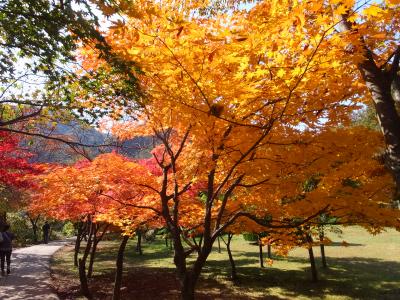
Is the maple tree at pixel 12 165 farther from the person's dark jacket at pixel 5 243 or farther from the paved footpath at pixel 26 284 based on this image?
the paved footpath at pixel 26 284

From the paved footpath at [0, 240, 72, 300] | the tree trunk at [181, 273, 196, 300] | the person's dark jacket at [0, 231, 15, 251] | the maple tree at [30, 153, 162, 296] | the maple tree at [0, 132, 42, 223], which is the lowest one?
the paved footpath at [0, 240, 72, 300]

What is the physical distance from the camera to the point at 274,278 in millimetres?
15164

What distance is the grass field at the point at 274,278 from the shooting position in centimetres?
1227

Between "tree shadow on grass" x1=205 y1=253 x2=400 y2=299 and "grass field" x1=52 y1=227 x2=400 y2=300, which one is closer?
"grass field" x1=52 y1=227 x2=400 y2=300

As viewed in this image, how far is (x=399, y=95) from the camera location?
5598 mm

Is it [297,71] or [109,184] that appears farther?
[109,184]

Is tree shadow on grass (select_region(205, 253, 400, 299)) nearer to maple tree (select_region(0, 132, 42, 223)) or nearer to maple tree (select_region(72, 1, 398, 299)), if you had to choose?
maple tree (select_region(72, 1, 398, 299))

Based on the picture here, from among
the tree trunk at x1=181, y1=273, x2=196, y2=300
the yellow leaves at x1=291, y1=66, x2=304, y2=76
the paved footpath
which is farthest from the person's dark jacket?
the yellow leaves at x1=291, y1=66, x2=304, y2=76

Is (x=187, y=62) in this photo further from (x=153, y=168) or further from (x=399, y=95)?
(x=153, y=168)

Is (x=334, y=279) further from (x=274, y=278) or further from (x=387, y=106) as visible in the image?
(x=387, y=106)

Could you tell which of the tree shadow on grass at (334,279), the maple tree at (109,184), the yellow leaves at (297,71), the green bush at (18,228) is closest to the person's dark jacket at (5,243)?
the maple tree at (109,184)

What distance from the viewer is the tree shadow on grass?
40.8ft

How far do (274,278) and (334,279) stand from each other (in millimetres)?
2628

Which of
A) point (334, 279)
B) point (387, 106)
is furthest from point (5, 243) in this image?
point (334, 279)
